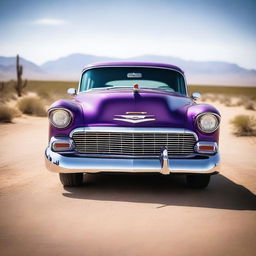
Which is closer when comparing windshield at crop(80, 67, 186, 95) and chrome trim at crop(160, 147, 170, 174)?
chrome trim at crop(160, 147, 170, 174)

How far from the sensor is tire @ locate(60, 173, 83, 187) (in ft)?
15.4

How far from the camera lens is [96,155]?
4258mm

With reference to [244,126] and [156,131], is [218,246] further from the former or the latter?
[244,126]

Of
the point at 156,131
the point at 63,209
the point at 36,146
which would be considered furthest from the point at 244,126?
the point at 63,209

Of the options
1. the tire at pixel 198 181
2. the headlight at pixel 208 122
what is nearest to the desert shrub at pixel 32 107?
the tire at pixel 198 181

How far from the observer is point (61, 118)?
4.38 metres

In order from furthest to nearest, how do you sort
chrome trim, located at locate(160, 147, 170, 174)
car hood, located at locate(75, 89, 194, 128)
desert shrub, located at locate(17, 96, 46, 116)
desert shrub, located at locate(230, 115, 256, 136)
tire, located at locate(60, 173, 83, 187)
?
desert shrub, located at locate(17, 96, 46, 116)
desert shrub, located at locate(230, 115, 256, 136)
tire, located at locate(60, 173, 83, 187)
car hood, located at locate(75, 89, 194, 128)
chrome trim, located at locate(160, 147, 170, 174)

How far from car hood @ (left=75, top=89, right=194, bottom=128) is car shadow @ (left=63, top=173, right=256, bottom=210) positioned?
2.83 ft

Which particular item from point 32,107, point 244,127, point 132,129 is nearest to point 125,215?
point 132,129

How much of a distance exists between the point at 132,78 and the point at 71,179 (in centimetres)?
186

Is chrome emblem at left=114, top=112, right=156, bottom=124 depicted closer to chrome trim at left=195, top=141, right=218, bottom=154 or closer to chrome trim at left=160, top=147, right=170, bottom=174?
chrome trim at left=160, top=147, right=170, bottom=174

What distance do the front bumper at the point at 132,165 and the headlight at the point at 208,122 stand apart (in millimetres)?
378

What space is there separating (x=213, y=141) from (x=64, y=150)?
1.74m

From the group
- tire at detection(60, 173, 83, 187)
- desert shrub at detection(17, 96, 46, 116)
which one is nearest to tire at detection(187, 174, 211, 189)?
tire at detection(60, 173, 83, 187)
